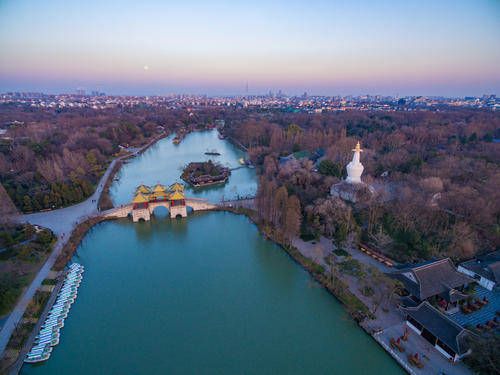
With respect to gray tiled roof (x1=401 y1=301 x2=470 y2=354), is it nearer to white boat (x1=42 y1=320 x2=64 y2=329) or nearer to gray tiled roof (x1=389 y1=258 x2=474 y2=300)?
gray tiled roof (x1=389 y1=258 x2=474 y2=300)

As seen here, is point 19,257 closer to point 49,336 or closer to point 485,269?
point 49,336

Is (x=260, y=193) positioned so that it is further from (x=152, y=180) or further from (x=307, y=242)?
(x=152, y=180)

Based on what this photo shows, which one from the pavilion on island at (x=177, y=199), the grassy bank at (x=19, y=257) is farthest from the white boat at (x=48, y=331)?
the pavilion on island at (x=177, y=199)

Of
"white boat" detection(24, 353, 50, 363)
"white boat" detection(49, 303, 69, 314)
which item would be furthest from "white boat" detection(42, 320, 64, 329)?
"white boat" detection(24, 353, 50, 363)

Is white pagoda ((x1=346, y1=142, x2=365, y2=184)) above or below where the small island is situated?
above

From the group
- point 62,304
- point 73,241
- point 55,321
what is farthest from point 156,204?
point 55,321

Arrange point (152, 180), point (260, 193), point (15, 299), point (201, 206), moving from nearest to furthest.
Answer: point (15, 299) → point (260, 193) → point (201, 206) → point (152, 180)

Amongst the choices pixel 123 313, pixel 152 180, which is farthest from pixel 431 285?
pixel 152 180
